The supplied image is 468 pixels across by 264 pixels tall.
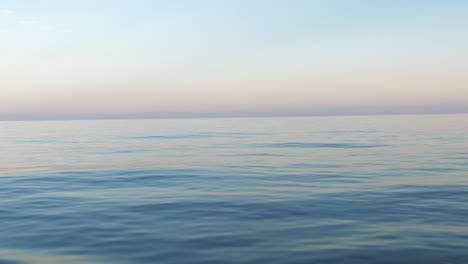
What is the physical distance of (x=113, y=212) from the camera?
14.8 meters

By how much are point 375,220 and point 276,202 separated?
418cm

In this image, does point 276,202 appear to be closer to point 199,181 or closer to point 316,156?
point 199,181

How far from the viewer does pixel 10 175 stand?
26.1m

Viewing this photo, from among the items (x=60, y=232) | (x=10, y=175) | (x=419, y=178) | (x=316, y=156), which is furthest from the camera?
(x=316, y=156)

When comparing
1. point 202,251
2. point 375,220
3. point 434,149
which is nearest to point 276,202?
point 375,220

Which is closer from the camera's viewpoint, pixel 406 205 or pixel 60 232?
pixel 60 232

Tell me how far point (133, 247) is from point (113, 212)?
448cm

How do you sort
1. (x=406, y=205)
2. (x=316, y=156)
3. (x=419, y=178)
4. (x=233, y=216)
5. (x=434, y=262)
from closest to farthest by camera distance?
(x=434, y=262), (x=233, y=216), (x=406, y=205), (x=419, y=178), (x=316, y=156)

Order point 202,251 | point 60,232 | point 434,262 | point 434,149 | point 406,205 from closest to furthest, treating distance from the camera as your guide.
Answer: point 434,262
point 202,251
point 60,232
point 406,205
point 434,149

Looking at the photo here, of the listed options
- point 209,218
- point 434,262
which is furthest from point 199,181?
point 434,262

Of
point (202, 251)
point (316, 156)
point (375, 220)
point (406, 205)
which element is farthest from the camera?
point (316, 156)

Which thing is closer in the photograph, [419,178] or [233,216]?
[233,216]

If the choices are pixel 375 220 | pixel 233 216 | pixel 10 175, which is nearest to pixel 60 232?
pixel 233 216

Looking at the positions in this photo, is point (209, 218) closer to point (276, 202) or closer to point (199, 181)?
point (276, 202)
